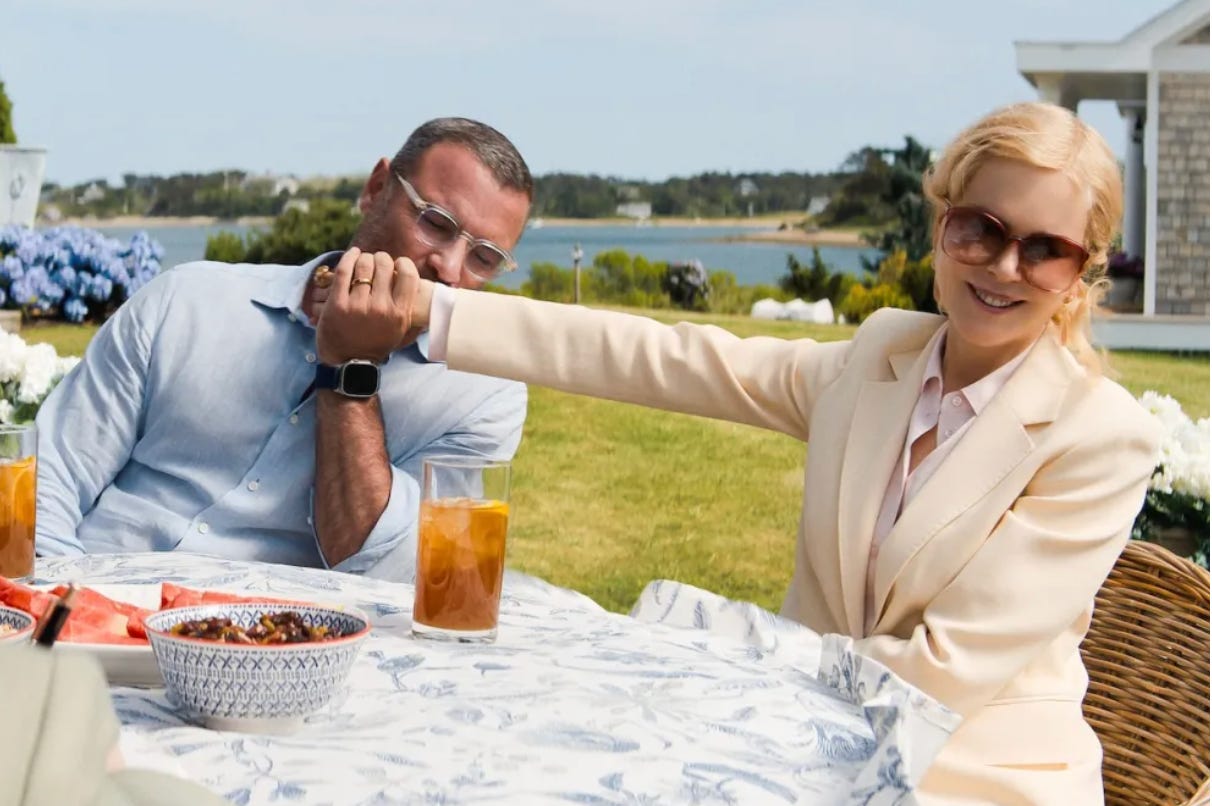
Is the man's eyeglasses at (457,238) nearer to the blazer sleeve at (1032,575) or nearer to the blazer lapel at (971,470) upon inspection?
the blazer lapel at (971,470)

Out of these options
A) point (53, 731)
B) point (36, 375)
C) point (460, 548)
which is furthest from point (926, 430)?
point (36, 375)

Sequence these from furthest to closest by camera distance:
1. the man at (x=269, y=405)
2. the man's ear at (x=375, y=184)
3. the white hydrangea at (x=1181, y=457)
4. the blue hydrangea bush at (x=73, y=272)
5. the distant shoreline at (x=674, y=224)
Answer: the distant shoreline at (x=674, y=224) → the blue hydrangea bush at (x=73, y=272) → the white hydrangea at (x=1181, y=457) → the man's ear at (x=375, y=184) → the man at (x=269, y=405)

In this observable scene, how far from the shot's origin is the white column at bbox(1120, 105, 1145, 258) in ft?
51.6

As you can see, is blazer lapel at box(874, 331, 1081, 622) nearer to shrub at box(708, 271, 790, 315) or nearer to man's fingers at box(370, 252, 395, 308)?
man's fingers at box(370, 252, 395, 308)

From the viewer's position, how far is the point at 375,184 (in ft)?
9.71

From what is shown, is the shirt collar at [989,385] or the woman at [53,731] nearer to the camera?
the woman at [53,731]

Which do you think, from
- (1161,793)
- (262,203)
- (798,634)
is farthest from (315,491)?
(262,203)

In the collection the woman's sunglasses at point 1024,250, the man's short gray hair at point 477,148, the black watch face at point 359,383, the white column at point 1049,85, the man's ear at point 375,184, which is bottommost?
the black watch face at point 359,383

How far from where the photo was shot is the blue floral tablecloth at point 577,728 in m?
1.18

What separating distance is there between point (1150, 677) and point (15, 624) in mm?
1740

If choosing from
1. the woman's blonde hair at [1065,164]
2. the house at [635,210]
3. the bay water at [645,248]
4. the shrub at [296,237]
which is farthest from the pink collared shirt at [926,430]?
the house at [635,210]

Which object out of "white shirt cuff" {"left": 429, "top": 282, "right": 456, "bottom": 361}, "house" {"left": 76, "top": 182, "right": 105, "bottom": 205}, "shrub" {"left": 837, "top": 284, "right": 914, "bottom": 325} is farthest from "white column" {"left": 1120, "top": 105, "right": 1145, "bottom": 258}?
"white shirt cuff" {"left": 429, "top": 282, "right": 456, "bottom": 361}

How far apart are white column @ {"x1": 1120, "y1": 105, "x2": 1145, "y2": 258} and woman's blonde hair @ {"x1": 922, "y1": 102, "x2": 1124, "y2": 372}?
1406 cm

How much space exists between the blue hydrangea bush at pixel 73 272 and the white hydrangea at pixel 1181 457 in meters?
6.93
